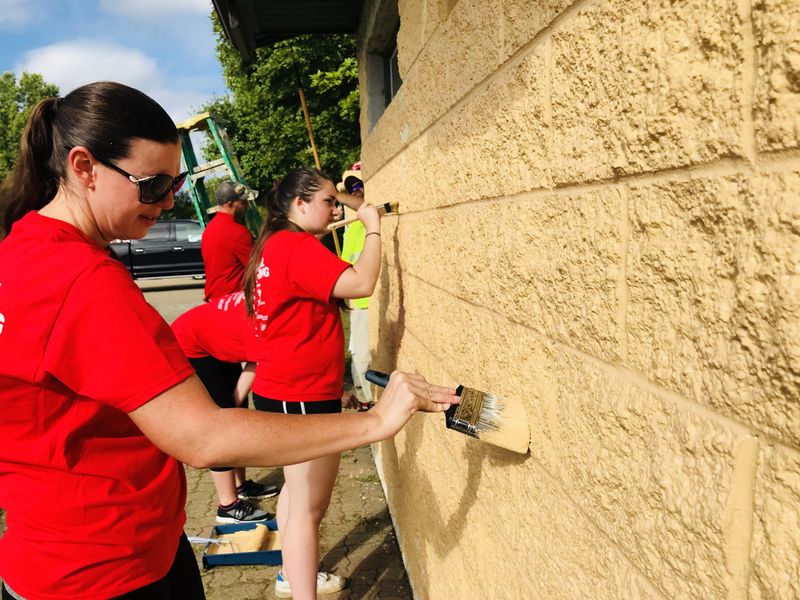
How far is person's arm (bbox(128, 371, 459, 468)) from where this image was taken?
1.26 metres

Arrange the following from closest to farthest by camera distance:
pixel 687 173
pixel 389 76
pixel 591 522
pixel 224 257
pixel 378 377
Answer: pixel 687 173, pixel 591 522, pixel 378 377, pixel 224 257, pixel 389 76

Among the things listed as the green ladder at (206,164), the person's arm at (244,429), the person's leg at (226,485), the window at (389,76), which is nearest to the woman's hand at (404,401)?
the person's arm at (244,429)

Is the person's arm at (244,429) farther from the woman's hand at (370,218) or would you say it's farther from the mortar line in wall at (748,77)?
the woman's hand at (370,218)

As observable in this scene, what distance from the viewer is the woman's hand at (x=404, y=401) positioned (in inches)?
61.1

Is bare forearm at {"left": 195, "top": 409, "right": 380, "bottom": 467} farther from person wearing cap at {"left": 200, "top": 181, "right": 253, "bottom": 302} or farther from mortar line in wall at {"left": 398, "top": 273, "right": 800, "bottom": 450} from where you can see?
person wearing cap at {"left": 200, "top": 181, "right": 253, "bottom": 302}

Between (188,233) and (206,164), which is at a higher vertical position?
(206,164)

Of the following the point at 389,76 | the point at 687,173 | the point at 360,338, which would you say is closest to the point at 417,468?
the point at 687,173

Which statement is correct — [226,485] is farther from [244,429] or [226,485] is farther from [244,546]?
[244,429]

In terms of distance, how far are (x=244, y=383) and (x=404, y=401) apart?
2.68 meters

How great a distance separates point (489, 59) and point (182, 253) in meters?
16.6

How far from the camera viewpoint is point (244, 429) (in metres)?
1.31

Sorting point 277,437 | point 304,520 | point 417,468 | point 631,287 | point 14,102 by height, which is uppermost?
point 14,102

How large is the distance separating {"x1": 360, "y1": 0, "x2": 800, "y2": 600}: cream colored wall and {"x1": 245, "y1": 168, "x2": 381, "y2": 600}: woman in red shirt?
0.86 m

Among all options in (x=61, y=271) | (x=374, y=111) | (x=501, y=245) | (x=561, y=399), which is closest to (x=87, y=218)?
(x=61, y=271)
